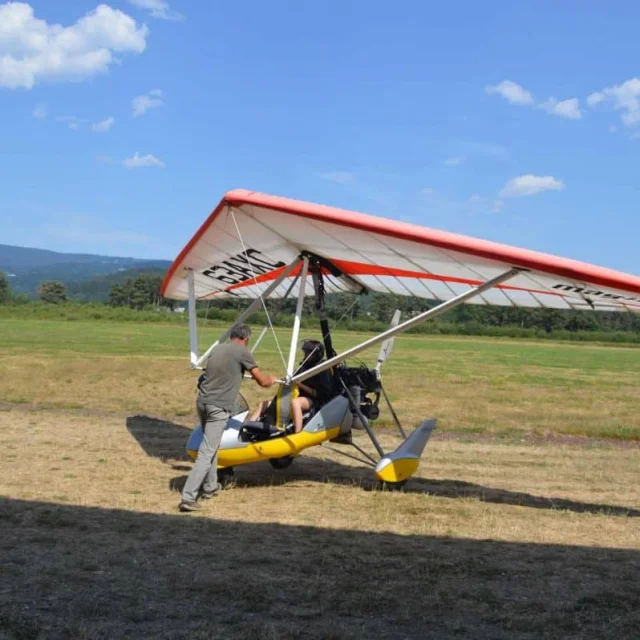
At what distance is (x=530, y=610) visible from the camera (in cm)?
416

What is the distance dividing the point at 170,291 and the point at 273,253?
2767mm

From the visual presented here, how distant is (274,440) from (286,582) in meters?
3.02

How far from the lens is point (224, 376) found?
697 centimetres

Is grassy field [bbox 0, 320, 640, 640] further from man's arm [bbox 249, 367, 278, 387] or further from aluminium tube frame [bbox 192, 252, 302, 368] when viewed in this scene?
aluminium tube frame [bbox 192, 252, 302, 368]

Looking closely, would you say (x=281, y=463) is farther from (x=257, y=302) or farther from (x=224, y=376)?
(x=224, y=376)

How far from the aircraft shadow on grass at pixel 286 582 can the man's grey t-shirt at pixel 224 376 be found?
1268 mm

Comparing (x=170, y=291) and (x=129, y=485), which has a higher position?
(x=170, y=291)

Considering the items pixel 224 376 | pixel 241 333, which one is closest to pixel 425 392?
pixel 241 333

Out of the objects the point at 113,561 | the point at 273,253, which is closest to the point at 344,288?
the point at 273,253

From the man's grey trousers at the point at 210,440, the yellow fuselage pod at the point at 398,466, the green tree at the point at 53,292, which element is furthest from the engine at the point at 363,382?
the green tree at the point at 53,292

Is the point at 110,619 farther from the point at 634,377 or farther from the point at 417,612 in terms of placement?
the point at 634,377

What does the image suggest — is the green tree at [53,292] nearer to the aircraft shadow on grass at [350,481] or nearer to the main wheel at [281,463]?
the aircraft shadow on grass at [350,481]

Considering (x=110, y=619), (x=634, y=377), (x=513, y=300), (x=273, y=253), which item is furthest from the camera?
(x=634, y=377)

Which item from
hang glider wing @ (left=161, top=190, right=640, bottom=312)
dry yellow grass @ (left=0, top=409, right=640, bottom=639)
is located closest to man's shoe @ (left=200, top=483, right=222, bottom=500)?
dry yellow grass @ (left=0, top=409, right=640, bottom=639)
